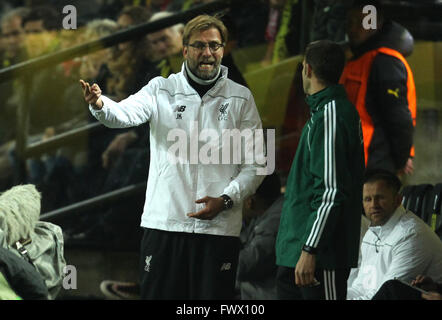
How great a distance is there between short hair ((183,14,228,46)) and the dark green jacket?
54cm

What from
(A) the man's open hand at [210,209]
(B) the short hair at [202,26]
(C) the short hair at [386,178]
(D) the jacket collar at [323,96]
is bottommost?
(A) the man's open hand at [210,209]

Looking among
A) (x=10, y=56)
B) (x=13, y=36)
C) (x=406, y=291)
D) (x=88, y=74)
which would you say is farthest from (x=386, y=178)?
(x=13, y=36)

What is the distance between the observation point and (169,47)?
13.7 ft

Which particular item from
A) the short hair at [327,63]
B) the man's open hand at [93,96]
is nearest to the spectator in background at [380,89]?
the short hair at [327,63]

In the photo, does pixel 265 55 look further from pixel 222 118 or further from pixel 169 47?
pixel 222 118

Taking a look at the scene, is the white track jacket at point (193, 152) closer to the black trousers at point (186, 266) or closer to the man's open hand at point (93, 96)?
the black trousers at point (186, 266)

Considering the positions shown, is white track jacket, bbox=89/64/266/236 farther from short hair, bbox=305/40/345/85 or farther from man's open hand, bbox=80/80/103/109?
short hair, bbox=305/40/345/85

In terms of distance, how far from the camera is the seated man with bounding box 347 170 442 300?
389 cm

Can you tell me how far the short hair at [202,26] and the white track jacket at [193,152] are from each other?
0.15 m

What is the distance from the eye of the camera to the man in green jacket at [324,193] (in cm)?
332

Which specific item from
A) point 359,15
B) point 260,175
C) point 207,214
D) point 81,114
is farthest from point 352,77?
point 81,114

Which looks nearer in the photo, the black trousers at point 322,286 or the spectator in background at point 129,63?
the black trousers at point 322,286

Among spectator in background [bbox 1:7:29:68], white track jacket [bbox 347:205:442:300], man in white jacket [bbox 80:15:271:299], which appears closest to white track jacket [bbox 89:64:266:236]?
man in white jacket [bbox 80:15:271:299]

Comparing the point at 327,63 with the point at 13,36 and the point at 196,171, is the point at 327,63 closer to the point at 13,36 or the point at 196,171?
the point at 196,171
